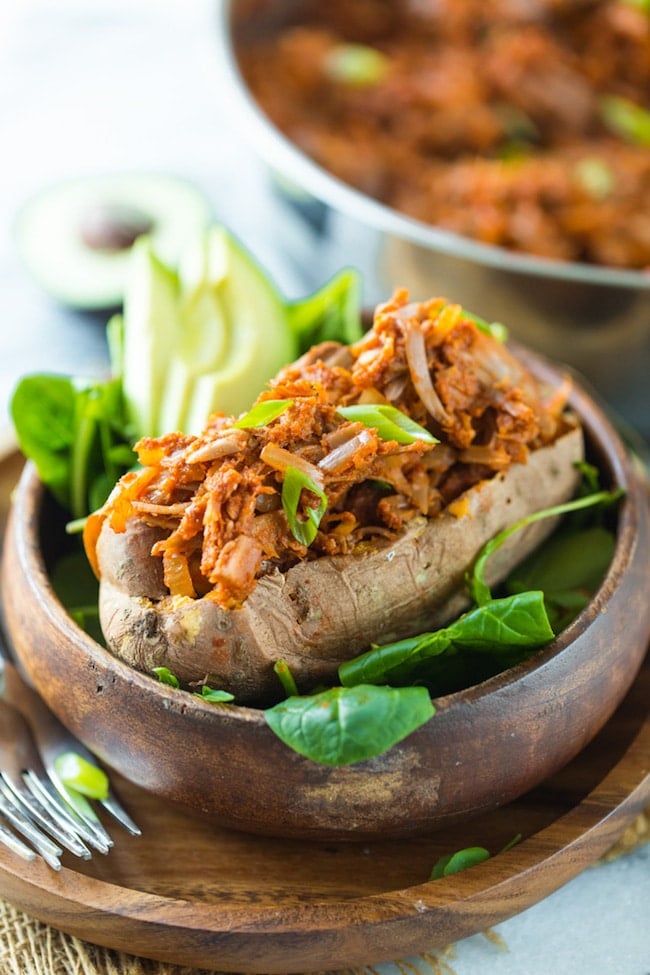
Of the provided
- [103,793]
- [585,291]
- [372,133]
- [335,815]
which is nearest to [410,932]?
[335,815]

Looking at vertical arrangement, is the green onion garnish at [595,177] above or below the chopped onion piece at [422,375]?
below

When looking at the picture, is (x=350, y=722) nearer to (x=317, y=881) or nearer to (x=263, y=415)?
(x=317, y=881)

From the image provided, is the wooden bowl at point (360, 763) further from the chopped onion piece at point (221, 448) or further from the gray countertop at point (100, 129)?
the gray countertop at point (100, 129)

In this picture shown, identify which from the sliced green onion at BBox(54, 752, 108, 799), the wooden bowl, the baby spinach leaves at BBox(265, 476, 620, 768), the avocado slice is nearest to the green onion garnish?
the avocado slice

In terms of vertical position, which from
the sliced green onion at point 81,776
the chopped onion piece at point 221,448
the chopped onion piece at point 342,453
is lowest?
the sliced green onion at point 81,776

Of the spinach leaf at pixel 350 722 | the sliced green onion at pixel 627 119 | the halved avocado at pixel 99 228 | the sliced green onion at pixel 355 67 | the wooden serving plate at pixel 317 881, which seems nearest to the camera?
the spinach leaf at pixel 350 722

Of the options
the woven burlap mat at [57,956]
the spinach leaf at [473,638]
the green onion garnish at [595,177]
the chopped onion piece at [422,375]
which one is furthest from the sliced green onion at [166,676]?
the green onion garnish at [595,177]
